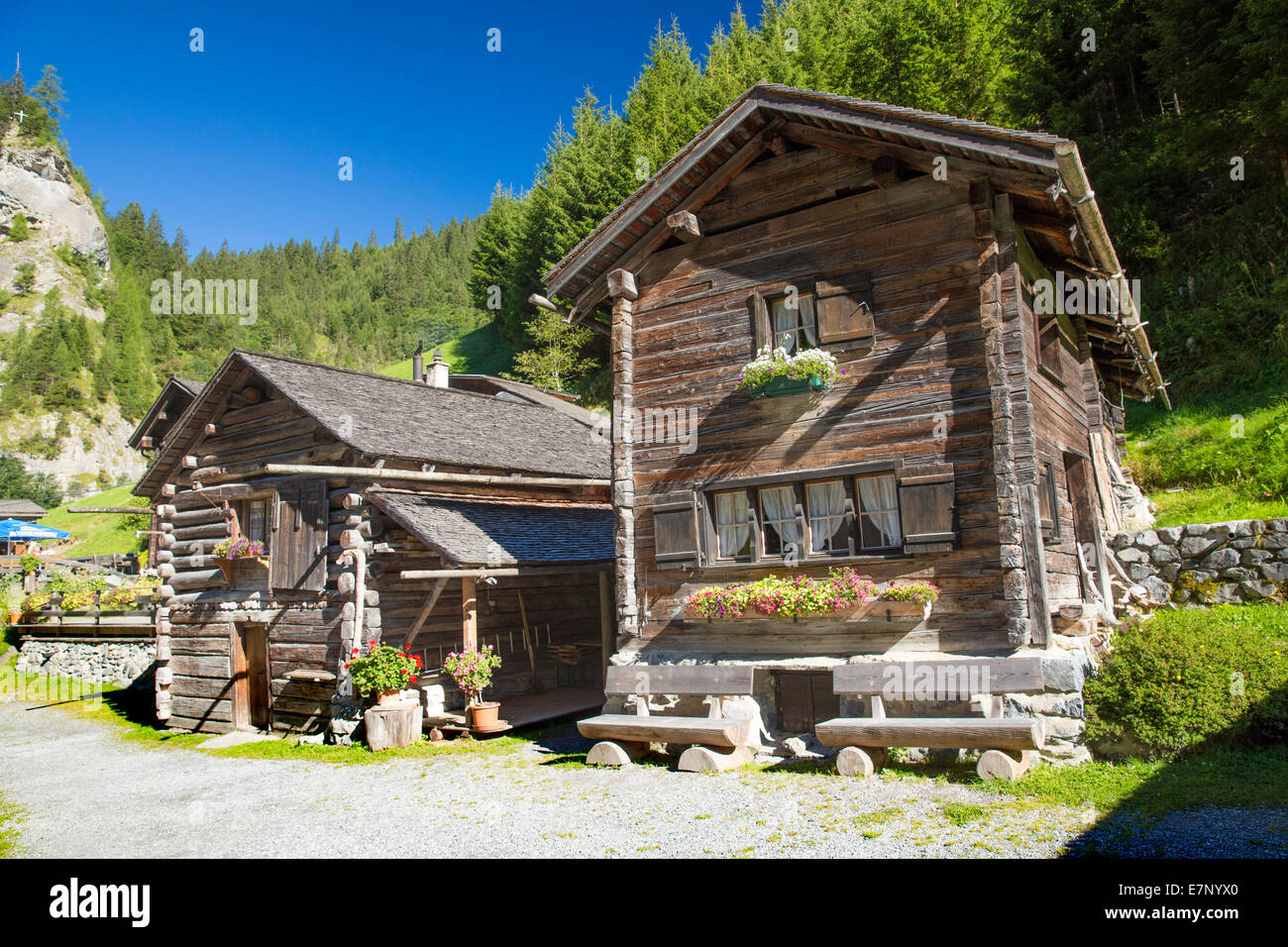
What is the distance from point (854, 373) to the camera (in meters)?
11.1

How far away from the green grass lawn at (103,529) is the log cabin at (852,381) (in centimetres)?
4699

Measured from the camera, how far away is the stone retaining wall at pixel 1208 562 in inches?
481

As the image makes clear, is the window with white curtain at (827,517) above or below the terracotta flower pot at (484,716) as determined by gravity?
above

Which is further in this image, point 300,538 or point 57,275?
point 57,275

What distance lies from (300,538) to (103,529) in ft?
195

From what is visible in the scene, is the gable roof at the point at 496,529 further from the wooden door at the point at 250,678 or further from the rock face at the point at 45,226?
the rock face at the point at 45,226

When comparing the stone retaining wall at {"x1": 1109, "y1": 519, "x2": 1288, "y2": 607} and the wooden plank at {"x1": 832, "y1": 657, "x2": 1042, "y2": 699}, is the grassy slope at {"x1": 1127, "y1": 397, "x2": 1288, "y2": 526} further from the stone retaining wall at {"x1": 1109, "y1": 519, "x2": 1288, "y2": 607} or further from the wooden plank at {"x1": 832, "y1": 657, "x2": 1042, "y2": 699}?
the wooden plank at {"x1": 832, "y1": 657, "x2": 1042, "y2": 699}

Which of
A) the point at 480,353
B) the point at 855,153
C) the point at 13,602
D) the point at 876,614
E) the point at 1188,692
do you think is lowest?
the point at 1188,692

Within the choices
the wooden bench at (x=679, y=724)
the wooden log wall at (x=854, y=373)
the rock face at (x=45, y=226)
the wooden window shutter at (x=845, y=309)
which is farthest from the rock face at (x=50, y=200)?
the wooden window shutter at (x=845, y=309)

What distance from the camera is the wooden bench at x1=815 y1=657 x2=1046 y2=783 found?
335 inches

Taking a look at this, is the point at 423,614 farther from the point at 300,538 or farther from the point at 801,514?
the point at 801,514

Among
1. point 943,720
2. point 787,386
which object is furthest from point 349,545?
point 943,720

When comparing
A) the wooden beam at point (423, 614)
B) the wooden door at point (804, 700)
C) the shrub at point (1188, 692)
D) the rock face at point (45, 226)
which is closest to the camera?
the shrub at point (1188, 692)

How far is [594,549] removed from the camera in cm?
1633
